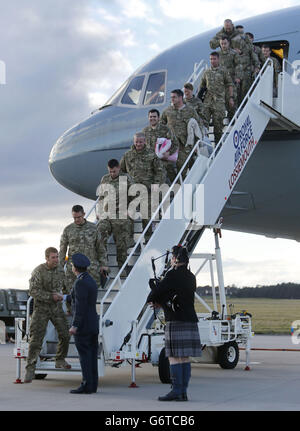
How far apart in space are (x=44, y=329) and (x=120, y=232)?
184 centimetres

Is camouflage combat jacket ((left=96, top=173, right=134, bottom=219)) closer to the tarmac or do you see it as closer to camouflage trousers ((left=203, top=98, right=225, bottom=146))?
camouflage trousers ((left=203, top=98, right=225, bottom=146))

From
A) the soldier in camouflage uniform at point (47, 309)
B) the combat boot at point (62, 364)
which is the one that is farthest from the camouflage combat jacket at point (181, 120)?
the combat boot at point (62, 364)

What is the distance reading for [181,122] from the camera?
38.9ft

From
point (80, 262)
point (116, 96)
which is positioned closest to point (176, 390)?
point (80, 262)

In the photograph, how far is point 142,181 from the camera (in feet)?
36.5


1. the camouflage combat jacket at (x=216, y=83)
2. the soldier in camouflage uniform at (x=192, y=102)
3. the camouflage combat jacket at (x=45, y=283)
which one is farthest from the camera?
the camouflage combat jacket at (x=216, y=83)

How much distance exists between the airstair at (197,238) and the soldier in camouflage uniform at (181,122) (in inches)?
8.0

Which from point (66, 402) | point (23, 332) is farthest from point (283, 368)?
point (66, 402)

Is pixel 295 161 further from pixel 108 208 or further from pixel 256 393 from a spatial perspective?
pixel 256 393

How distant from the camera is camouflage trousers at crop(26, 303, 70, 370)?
978 cm

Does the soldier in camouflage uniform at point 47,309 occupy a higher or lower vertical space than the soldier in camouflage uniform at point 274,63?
lower

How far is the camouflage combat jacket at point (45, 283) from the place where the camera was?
9953 millimetres

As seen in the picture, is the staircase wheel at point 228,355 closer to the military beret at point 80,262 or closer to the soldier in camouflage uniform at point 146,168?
the soldier in camouflage uniform at point 146,168

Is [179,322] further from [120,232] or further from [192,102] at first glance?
[192,102]
